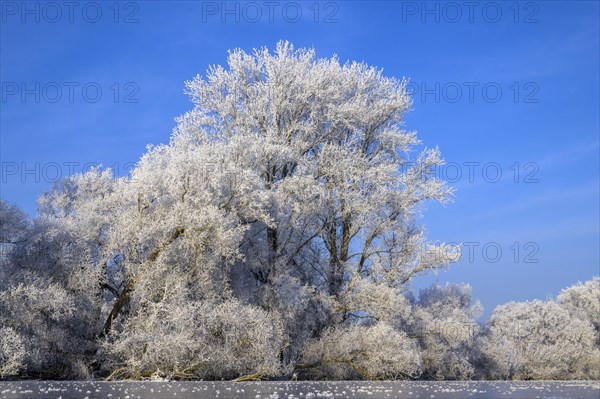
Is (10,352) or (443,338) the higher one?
(443,338)

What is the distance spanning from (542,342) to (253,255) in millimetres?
26804

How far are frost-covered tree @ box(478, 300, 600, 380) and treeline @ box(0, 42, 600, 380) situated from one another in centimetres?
318

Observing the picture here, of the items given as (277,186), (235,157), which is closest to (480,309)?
(277,186)

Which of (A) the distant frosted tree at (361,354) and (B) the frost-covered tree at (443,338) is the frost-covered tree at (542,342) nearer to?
(B) the frost-covered tree at (443,338)

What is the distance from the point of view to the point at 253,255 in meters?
26.3

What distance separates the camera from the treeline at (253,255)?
21594mm

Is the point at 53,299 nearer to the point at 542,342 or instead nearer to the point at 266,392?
the point at 266,392

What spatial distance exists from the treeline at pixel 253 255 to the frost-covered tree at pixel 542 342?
3.18m

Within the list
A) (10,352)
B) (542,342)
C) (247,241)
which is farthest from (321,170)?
(542,342)

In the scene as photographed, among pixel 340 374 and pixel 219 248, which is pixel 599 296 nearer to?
pixel 340 374

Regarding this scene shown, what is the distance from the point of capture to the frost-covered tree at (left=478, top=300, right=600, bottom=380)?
38.9m

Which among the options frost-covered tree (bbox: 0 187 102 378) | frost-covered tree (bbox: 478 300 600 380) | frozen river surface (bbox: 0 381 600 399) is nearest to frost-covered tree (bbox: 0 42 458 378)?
frost-covered tree (bbox: 0 187 102 378)

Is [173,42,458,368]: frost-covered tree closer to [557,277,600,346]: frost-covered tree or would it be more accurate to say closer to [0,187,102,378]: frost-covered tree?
[0,187,102,378]: frost-covered tree

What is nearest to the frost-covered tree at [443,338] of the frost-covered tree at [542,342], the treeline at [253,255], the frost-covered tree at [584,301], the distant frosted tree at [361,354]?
the treeline at [253,255]
